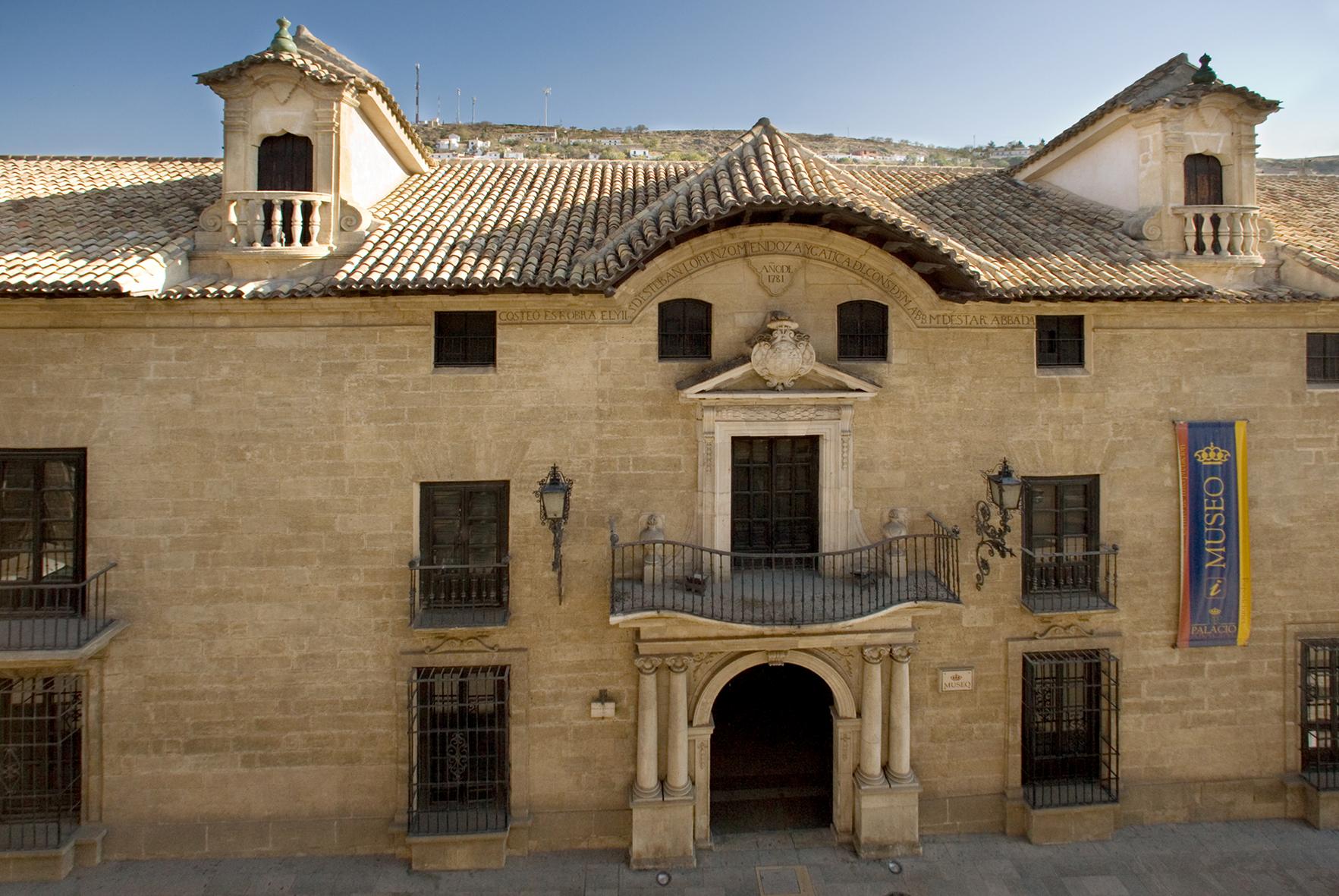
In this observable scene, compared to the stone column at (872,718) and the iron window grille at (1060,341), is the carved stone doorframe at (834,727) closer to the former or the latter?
the stone column at (872,718)

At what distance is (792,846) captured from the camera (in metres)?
10.4

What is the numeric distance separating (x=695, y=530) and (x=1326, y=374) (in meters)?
9.48

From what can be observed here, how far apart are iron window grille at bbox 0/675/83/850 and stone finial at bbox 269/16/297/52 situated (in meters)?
8.69

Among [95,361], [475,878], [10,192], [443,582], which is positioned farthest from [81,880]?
[10,192]

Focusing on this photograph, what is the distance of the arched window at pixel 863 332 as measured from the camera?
34.5 ft

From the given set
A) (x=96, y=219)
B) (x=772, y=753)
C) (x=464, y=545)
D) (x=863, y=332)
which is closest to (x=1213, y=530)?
(x=863, y=332)

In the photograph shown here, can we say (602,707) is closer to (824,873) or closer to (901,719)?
(824,873)

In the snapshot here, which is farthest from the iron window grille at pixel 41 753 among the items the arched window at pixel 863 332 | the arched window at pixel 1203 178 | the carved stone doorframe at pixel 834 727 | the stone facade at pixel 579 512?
the arched window at pixel 1203 178

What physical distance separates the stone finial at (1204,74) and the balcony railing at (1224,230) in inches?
72.6

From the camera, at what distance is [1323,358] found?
36.3ft

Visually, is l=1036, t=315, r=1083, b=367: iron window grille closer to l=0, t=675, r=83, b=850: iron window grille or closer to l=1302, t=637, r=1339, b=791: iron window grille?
l=1302, t=637, r=1339, b=791: iron window grille

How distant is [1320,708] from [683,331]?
10813 millimetres

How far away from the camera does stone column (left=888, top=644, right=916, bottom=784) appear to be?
1024cm

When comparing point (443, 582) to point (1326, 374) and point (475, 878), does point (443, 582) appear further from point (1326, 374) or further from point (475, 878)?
point (1326, 374)
